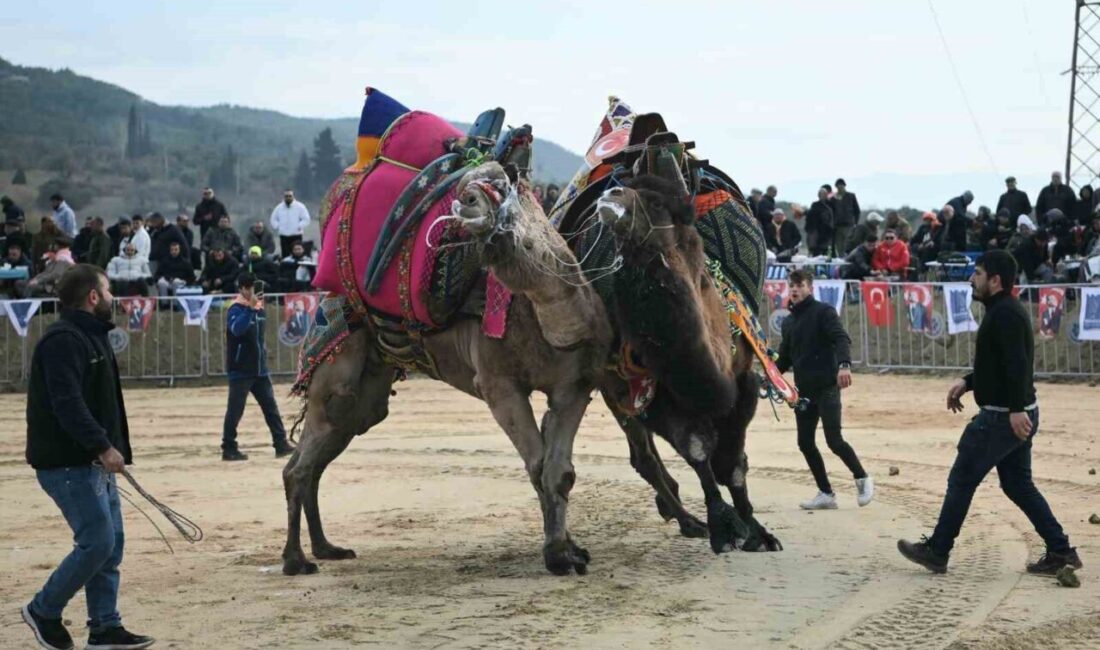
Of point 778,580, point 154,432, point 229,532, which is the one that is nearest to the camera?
point 778,580

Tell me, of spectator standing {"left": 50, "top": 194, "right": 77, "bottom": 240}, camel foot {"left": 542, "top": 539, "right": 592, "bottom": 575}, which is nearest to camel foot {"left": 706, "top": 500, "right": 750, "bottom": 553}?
camel foot {"left": 542, "top": 539, "right": 592, "bottom": 575}

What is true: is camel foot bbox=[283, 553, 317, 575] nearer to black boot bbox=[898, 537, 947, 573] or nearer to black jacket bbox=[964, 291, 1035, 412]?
black boot bbox=[898, 537, 947, 573]

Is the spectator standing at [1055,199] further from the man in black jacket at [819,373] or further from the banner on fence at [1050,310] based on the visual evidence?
the man in black jacket at [819,373]

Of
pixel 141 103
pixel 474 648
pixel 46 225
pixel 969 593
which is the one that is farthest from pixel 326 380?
pixel 141 103

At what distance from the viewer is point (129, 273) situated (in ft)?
90.6

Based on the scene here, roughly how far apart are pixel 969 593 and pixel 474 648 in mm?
3063

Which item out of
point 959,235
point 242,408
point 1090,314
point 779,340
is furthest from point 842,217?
point 242,408

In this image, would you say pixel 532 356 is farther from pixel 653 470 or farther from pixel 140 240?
pixel 140 240

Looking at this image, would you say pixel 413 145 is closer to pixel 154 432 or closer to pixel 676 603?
pixel 676 603

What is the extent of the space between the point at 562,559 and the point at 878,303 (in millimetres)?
15289

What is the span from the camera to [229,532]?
12.8 m

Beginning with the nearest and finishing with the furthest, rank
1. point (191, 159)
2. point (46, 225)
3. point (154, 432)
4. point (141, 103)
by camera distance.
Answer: point (154, 432) < point (46, 225) < point (191, 159) < point (141, 103)

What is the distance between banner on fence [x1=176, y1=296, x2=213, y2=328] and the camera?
2592 cm

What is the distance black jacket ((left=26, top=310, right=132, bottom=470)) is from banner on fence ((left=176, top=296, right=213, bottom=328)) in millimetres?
17586
